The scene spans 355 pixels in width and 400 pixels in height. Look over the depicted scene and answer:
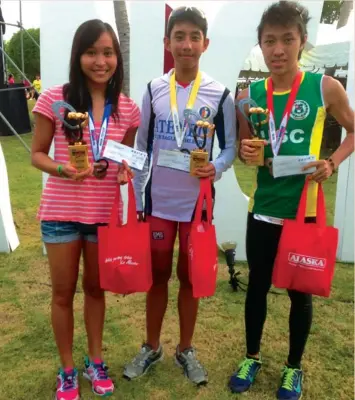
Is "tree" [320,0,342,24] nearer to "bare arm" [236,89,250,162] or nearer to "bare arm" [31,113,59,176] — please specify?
"bare arm" [236,89,250,162]

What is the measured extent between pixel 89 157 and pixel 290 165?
2.98 ft

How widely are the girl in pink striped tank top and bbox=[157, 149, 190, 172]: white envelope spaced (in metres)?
0.18

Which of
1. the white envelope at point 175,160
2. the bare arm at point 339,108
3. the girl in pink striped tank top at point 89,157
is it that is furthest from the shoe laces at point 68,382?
the bare arm at point 339,108

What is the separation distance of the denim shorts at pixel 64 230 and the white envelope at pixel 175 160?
44 cm

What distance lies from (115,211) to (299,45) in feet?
3.74

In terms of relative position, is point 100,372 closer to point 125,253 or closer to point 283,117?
point 125,253

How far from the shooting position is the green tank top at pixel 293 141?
207 cm

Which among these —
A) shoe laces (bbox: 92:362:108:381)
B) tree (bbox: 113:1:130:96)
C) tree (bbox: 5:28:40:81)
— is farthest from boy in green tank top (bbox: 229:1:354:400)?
tree (bbox: 5:28:40:81)

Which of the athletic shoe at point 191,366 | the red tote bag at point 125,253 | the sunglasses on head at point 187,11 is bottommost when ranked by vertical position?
the athletic shoe at point 191,366

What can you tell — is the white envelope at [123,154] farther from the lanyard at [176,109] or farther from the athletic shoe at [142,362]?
the athletic shoe at [142,362]

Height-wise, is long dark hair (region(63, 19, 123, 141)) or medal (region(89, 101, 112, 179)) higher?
long dark hair (region(63, 19, 123, 141))

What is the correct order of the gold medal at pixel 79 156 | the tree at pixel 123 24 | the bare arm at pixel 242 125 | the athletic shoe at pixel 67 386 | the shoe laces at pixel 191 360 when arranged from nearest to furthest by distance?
the gold medal at pixel 79 156
the bare arm at pixel 242 125
the athletic shoe at pixel 67 386
the shoe laces at pixel 191 360
the tree at pixel 123 24

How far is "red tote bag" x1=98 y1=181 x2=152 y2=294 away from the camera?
212cm

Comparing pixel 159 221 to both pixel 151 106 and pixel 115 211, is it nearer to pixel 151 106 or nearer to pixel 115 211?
pixel 115 211
